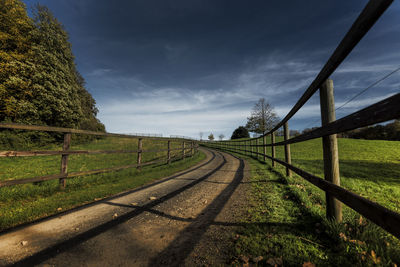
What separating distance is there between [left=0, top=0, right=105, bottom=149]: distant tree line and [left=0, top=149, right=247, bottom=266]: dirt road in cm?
1232

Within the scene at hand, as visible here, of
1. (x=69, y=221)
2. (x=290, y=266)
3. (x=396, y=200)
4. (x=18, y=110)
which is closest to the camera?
(x=290, y=266)

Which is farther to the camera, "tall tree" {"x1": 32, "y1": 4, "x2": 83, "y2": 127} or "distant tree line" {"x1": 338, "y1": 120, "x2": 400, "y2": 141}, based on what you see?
"tall tree" {"x1": 32, "y1": 4, "x2": 83, "y2": 127}

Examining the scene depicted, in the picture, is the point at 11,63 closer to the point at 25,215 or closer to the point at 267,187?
the point at 25,215

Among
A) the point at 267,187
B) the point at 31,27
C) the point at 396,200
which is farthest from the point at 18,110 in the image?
the point at 396,200

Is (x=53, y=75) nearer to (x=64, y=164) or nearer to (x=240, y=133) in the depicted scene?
(x=64, y=164)

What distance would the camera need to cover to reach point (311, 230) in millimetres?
1997

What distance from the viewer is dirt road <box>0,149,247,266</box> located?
162cm

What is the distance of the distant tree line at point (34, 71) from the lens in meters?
11.3

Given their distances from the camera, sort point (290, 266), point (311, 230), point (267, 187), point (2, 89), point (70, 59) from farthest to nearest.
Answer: point (70, 59) < point (2, 89) < point (267, 187) < point (311, 230) < point (290, 266)

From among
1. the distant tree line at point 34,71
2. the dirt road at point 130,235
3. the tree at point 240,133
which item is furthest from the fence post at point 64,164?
the tree at point 240,133

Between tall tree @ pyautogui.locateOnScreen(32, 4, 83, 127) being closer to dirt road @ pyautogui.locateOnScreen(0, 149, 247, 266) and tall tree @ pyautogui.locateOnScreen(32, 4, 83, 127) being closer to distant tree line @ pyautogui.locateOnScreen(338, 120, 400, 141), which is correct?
dirt road @ pyautogui.locateOnScreen(0, 149, 247, 266)

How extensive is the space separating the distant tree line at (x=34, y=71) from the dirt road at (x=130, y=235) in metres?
12.3

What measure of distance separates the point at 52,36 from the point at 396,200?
934 inches

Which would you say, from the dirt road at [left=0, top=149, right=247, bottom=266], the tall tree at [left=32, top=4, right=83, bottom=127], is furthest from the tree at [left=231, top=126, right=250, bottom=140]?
the dirt road at [left=0, top=149, right=247, bottom=266]
